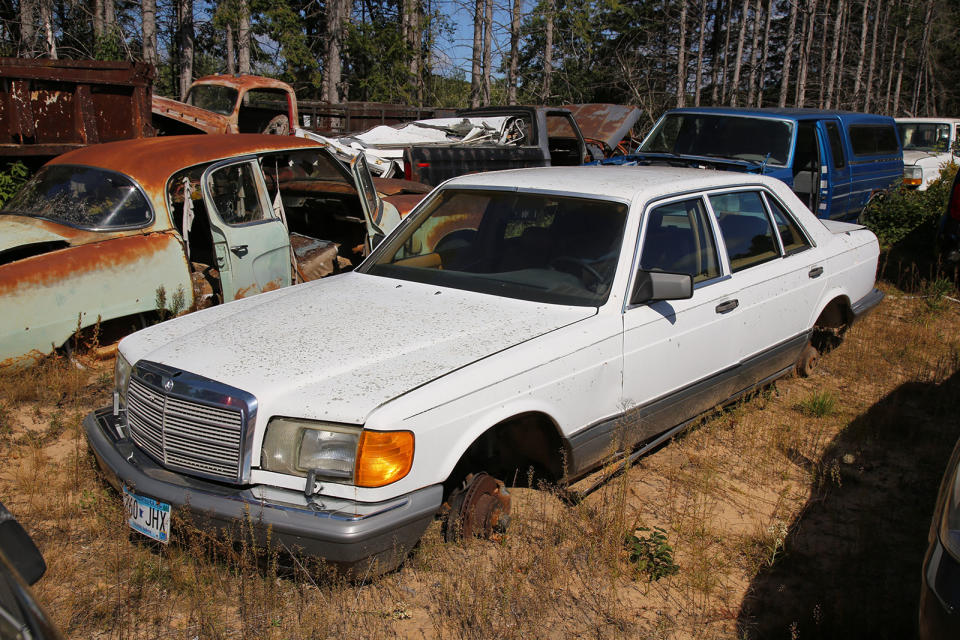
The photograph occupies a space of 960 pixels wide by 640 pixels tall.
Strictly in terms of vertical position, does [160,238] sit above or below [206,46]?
below

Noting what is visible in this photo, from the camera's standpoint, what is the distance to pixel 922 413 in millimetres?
5254

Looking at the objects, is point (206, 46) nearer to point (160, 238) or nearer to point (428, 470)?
point (160, 238)

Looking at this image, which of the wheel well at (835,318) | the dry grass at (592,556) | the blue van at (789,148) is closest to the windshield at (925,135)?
the blue van at (789,148)

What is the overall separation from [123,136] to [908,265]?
9449 mm

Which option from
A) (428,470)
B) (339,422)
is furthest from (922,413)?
(339,422)

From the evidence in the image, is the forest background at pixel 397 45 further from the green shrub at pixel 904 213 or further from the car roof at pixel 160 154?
the green shrub at pixel 904 213

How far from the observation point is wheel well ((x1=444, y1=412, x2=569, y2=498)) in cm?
332

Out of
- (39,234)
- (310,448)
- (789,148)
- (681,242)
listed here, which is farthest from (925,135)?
(310,448)

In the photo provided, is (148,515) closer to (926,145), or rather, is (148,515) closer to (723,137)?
(723,137)

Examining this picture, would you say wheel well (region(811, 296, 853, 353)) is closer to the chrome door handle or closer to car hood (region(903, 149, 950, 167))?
the chrome door handle

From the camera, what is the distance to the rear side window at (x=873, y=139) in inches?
394

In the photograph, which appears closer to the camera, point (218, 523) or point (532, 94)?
point (218, 523)

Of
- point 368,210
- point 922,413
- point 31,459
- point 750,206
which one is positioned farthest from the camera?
point 368,210

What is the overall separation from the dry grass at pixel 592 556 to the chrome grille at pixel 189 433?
30 centimetres
